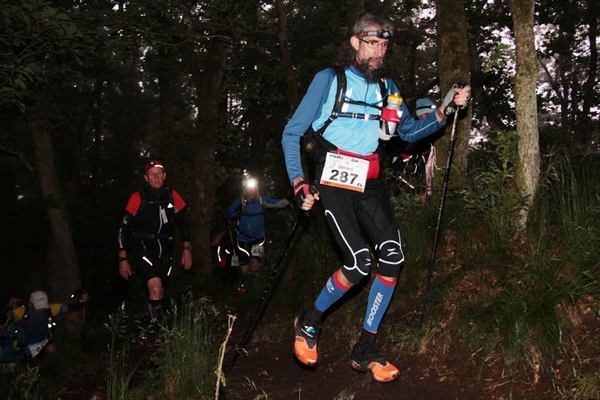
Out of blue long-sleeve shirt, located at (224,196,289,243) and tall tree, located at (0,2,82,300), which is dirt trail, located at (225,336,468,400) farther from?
blue long-sleeve shirt, located at (224,196,289,243)

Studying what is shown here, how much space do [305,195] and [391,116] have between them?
3.08 feet

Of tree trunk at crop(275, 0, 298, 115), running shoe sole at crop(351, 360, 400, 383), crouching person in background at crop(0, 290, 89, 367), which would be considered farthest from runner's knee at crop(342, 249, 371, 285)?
crouching person in background at crop(0, 290, 89, 367)

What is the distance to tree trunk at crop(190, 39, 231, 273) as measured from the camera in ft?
43.9

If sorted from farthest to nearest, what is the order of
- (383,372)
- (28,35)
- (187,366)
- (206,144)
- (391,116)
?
(206,144)
(28,35)
(187,366)
(391,116)
(383,372)

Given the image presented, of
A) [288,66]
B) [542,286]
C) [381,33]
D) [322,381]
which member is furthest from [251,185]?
[542,286]

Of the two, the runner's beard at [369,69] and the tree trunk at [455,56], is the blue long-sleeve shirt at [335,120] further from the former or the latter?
the tree trunk at [455,56]

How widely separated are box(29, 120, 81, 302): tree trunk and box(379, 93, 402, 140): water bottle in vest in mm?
12000

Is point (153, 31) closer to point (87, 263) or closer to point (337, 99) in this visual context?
point (337, 99)

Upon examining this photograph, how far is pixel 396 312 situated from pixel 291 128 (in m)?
2.32

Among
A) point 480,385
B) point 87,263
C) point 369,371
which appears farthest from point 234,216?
point 87,263

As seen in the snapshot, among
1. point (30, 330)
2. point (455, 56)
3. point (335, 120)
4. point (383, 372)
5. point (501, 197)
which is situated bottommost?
point (30, 330)

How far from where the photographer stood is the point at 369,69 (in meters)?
4.69

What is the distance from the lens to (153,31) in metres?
9.55

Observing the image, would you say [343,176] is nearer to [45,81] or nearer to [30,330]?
[45,81]
